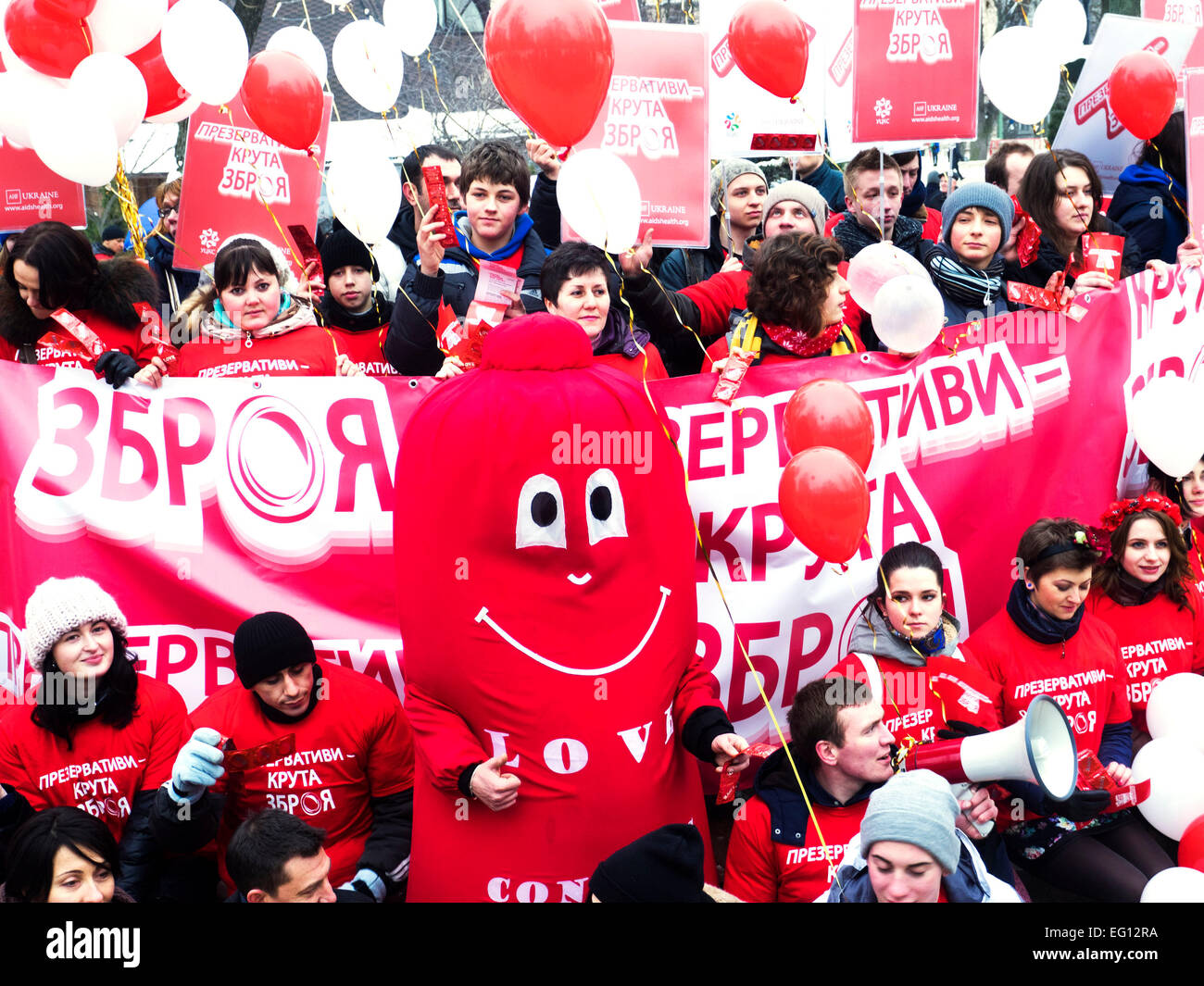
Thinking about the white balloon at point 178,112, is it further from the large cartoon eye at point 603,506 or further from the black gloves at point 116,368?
the large cartoon eye at point 603,506

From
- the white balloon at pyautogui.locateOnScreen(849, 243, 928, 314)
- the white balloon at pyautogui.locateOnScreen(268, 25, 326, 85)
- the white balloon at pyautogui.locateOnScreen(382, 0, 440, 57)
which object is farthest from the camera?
the white balloon at pyautogui.locateOnScreen(268, 25, 326, 85)

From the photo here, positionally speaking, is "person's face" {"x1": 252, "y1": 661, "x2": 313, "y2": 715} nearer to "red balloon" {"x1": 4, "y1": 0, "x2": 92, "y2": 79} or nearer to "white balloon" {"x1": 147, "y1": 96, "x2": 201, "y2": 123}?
"red balloon" {"x1": 4, "y1": 0, "x2": 92, "y2": 79}

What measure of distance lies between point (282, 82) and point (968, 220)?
2665 mm

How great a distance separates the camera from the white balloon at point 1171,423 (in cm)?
458

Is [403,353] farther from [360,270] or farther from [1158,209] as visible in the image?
[1158,209]

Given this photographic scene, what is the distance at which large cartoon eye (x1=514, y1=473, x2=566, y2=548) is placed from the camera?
3404 mm

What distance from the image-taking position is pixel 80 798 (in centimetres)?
388

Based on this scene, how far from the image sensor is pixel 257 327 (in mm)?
4863

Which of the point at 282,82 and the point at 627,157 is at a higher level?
the point at 282,82

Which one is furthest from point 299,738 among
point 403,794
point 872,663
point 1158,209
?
point 1158,209

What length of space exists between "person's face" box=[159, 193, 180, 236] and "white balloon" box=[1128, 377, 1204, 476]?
4.97 meters

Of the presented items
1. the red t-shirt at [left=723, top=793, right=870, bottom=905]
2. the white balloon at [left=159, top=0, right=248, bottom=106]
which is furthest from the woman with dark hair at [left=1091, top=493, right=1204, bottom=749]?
the white balloon at [left=159, top=0, right=248, bottom=106]

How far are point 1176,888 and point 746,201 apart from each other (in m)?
3.20

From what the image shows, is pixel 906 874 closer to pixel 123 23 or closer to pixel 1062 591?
pixel 1062 591
